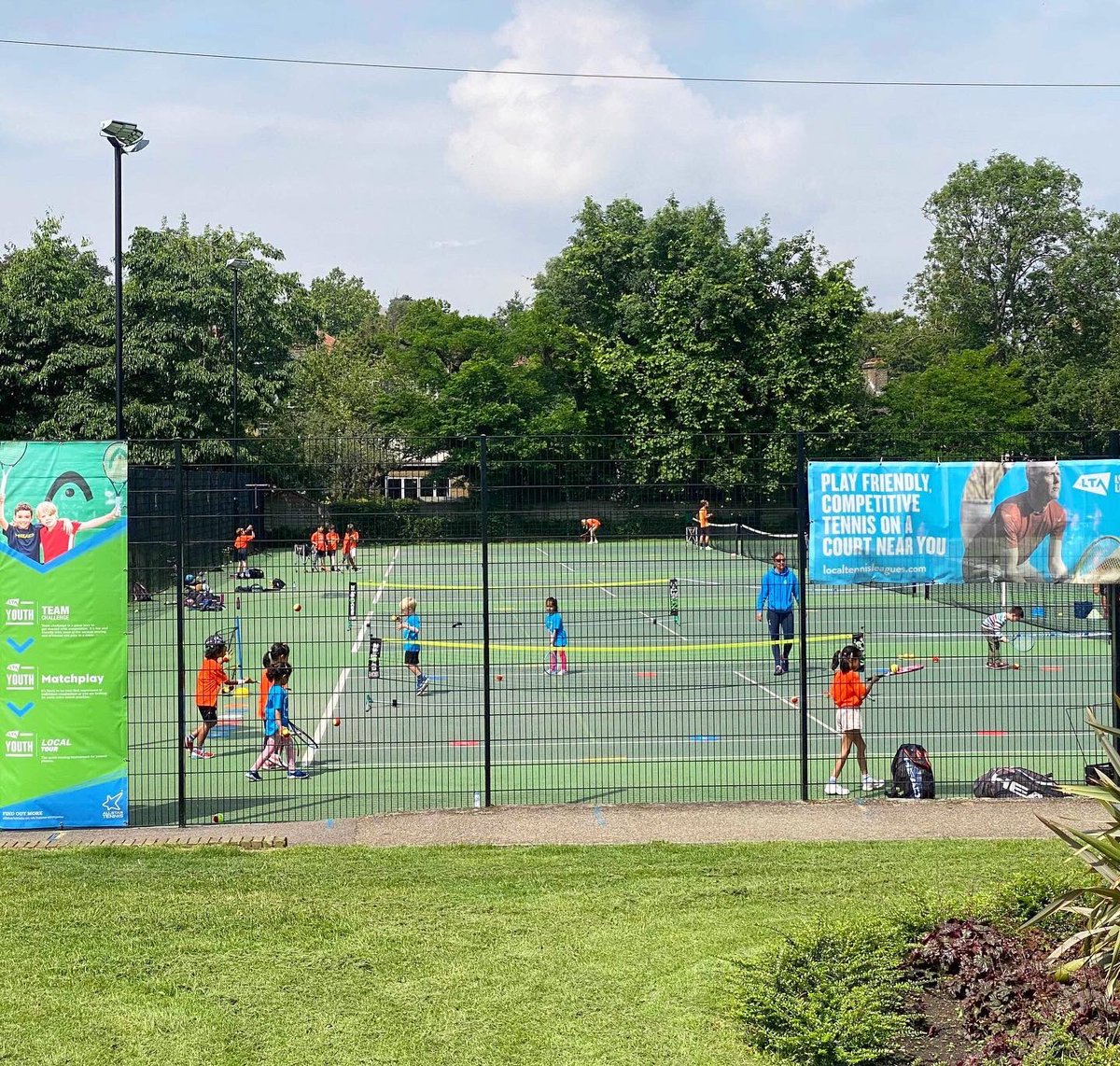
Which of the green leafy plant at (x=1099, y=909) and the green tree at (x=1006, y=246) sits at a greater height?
the green tree at (x=1006, y=246)

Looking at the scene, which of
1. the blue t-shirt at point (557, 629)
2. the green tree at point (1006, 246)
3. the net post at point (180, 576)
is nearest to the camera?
the net post at point (180, 576)

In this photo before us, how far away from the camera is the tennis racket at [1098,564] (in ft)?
35.2

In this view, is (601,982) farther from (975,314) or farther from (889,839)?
(975,314)

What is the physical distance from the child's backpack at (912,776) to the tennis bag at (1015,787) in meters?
0.45

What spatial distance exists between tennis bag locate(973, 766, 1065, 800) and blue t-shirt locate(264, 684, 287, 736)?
654 centimetres

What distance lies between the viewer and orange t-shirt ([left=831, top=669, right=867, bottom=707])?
11875 millimetres

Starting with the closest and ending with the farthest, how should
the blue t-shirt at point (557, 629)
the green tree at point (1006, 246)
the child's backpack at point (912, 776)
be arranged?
the child's backpack at point (912, 776) → the blue t-shirt at point (557, 629) → the green tree at point (1006, 246)

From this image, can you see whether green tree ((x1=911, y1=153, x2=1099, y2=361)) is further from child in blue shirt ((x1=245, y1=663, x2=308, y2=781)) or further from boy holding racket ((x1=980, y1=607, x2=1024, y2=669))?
child in blue shirt ((x1=245, y1=663, x2=308, y2=781))

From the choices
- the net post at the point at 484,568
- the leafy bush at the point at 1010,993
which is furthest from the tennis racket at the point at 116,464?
the leafy bush at the point at 1010,993

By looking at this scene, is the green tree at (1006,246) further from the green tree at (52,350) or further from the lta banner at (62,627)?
the lta banner at (62,627)

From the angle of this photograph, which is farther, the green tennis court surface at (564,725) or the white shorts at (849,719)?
the white shorts at (849,719)

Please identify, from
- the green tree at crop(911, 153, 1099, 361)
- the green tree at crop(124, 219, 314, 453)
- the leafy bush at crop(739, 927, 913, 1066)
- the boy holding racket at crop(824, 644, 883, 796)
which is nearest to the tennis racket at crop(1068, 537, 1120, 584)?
the boy holding racket at crop(824, 644, 883, 796)

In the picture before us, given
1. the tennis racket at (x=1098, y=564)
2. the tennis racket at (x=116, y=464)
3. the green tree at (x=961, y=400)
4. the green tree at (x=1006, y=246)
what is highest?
the green tree at (x=1006, y=246)

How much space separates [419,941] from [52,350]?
4158 cm
